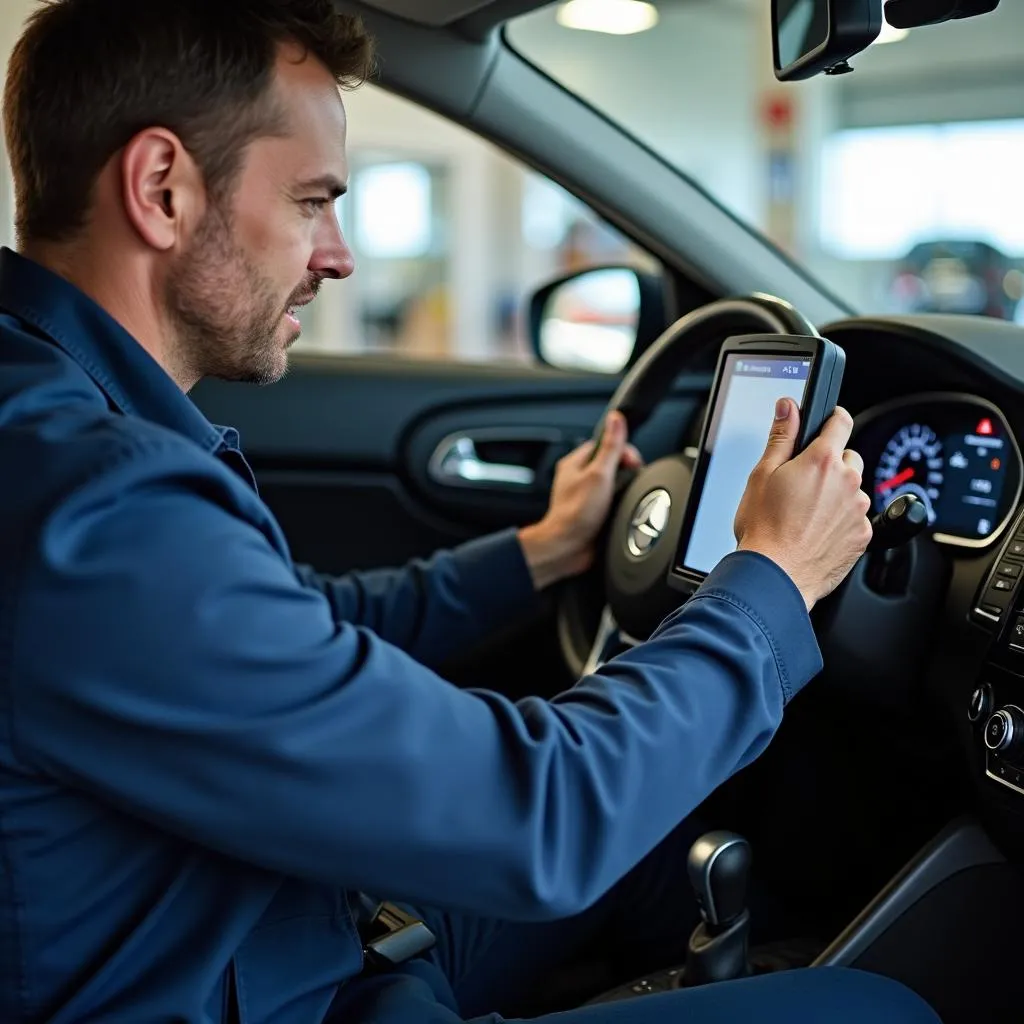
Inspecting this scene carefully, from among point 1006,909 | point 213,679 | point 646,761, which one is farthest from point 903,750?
point 213,679

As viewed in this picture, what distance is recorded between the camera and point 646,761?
786mm

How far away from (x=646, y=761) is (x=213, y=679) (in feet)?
0.86

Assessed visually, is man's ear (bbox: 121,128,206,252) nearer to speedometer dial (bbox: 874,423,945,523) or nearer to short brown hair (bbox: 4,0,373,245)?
short brown hair (bbox: 4,0,373,245)

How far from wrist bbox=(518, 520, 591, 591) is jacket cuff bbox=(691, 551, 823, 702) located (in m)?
0.56

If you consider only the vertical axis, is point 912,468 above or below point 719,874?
above

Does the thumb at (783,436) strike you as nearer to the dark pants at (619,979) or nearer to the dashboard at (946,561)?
the dashboard at (946,561)

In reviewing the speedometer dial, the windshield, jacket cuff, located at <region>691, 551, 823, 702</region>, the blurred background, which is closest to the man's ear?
jacket cuff, located at <region>691, 551, 823, 702</region>

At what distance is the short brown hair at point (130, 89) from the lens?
0.83 metres

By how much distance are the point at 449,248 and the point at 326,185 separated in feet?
26.6

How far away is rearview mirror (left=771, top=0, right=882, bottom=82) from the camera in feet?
3.27

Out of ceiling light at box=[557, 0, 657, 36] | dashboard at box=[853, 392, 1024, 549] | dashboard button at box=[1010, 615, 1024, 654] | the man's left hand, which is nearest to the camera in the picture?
dashboard button at box=[1010, 615, 1024, 654]

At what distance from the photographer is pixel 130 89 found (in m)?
0.83

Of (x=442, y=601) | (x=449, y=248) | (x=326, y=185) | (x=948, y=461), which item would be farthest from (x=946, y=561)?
(x=449, y=248)

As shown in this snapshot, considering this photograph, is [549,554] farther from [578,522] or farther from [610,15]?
[610,15]
